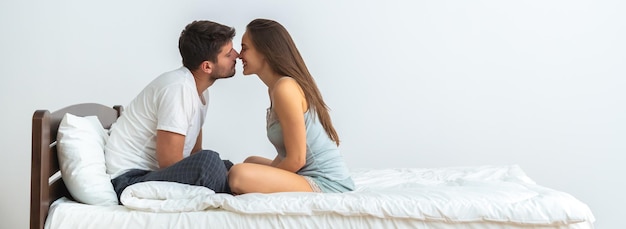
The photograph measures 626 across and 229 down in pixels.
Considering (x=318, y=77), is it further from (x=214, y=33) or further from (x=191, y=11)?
(x=214, y=33)

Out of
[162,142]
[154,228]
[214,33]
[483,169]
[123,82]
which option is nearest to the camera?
[154,228]

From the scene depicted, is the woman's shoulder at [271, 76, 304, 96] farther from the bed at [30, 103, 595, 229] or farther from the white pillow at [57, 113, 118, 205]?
the white pillow at [57, 113, 118, 205]

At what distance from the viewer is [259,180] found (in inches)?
97.3

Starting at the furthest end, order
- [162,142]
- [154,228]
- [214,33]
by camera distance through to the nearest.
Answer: [214,33]
[162,142]
[154,228]

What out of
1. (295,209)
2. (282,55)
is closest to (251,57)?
(282,55)

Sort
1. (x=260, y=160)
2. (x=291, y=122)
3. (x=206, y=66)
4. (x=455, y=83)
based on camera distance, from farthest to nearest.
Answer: (x=455, y=83) < (x=260, y=160) < (x=206, y=66) < (x=291, y=122)

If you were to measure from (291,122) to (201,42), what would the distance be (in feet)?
1.61

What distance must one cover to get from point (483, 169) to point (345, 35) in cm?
137

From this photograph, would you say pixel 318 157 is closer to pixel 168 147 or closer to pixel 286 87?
pixel 286 87

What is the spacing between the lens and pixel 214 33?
275cm

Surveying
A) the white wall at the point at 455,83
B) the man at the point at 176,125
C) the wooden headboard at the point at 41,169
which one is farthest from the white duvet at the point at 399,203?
the white wall at the point at 455,83

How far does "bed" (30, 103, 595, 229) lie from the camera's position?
87.3 inches

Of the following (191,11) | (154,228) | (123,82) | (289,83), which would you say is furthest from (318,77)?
(154,228)

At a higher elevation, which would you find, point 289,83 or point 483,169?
point 289,83
